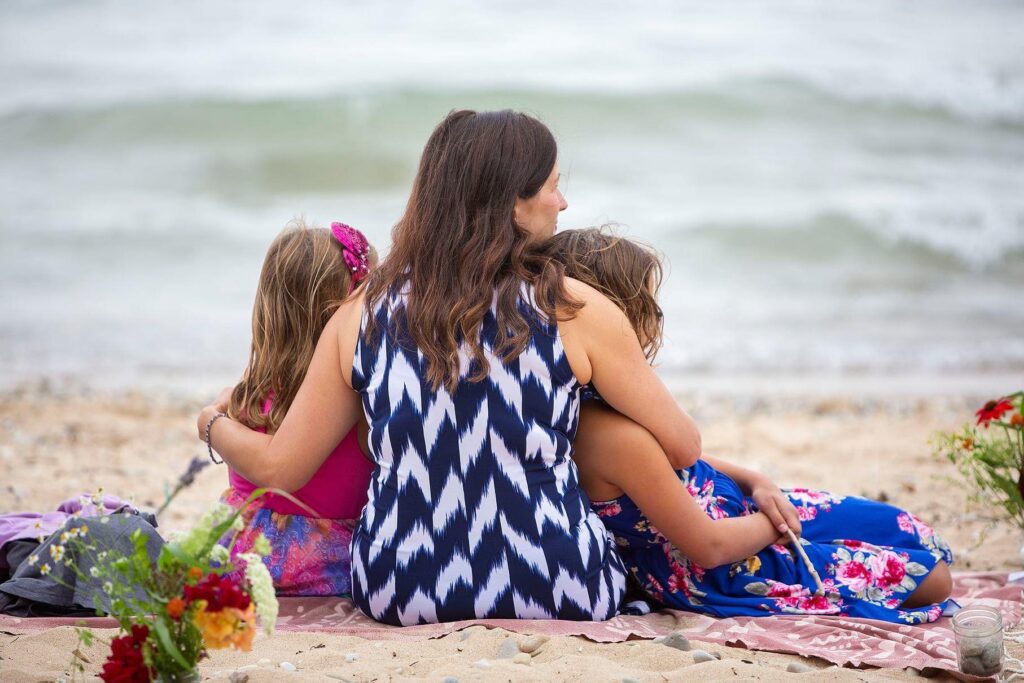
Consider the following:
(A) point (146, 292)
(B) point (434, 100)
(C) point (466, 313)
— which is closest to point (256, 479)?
(C) point (466, 313)

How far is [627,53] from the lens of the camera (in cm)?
1728

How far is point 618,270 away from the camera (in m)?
2.81

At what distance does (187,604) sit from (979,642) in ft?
5.77

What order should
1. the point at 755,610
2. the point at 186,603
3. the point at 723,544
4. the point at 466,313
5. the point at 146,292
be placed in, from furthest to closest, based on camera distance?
the point at 146,292 → the point at 755,610 → the point at 723,544 → the point at 466,313 → the point at 186,603

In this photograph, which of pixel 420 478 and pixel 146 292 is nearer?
pixel 420 478

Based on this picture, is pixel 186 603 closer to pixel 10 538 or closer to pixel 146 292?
pixel 10 538

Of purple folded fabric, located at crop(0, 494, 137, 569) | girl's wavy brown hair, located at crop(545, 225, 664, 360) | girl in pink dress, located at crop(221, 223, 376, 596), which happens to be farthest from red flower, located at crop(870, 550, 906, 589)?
purple folded fabric, located at crop(0, 494, 137, 569)

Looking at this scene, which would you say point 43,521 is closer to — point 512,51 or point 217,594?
point 217,594

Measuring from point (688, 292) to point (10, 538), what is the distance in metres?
8.23

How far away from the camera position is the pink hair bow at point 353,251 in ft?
10.2

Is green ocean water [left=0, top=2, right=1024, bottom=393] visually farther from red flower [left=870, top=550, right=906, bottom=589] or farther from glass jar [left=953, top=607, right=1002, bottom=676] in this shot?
glass jar [left=953, top=607, right=1002, bottom=676]

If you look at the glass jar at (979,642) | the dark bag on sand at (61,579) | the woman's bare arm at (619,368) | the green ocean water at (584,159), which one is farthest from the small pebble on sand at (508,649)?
the green ocean water at (584,159)

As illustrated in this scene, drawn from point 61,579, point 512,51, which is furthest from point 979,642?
point 512,51

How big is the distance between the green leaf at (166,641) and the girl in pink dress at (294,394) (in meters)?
0.91
